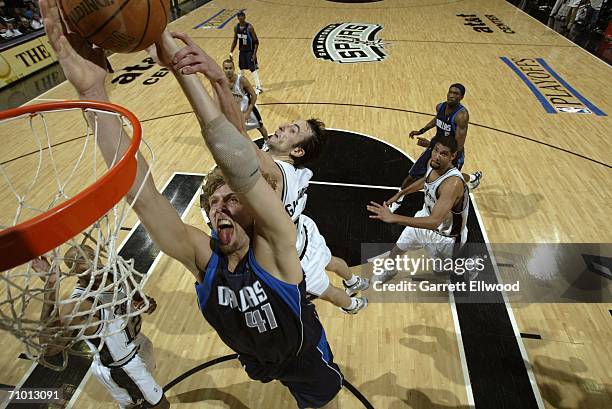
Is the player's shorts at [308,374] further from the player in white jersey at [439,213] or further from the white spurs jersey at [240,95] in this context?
the white spurs jersey at [240,95]

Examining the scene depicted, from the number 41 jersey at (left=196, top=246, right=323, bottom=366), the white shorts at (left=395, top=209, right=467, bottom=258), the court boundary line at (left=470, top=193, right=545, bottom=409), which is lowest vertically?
the court boundary line at (left=470, top=193, right=545, bottom=409)

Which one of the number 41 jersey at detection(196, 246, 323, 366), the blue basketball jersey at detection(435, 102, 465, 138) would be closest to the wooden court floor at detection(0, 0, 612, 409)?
the blue basketball jersey at detection(435, 102, 465, 138)

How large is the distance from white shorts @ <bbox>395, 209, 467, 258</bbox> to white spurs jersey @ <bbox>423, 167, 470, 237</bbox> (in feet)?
0.24

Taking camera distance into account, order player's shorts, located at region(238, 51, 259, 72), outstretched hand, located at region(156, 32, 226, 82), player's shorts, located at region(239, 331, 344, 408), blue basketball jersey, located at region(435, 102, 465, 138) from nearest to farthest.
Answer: outstretched hand, located at region(156, 32, 226, 82)
player's shorts, located at region(239, 331, 344, 408)
blue basketball jersey, located at region(435, 102, 465, 138)
player's shorts, located at region(238, 51, 259, 72)

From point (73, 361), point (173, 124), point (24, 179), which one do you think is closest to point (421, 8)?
point (173, 124)

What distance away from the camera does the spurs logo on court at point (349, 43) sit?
35.2ft

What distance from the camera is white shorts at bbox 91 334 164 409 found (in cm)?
259

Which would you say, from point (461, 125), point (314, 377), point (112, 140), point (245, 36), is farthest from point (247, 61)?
point (314, 377)

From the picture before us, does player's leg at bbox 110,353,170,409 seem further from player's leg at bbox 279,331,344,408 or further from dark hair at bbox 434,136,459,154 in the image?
dark hair at bbox 434,136,459,154

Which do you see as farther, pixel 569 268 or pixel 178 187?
pixel 178 187

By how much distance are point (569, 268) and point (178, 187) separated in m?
5.01

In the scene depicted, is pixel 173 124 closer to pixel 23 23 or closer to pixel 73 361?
pixel 73 361

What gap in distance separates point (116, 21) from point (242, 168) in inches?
33.2

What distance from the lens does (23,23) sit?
11164 millimetres
